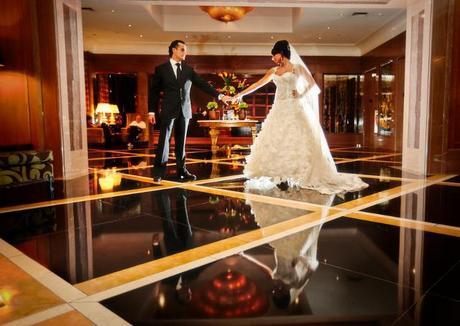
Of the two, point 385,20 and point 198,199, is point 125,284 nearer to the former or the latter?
point 198,199

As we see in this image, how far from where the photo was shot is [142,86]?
13.2 metres

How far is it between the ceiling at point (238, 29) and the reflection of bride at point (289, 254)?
6.27 m

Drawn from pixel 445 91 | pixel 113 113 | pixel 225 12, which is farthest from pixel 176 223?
pixel 113 113

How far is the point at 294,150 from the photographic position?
13.4ft

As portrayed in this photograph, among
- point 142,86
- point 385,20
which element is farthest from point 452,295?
point 142,86

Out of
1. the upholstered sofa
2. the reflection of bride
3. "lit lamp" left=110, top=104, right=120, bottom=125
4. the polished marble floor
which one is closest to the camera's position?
the polished marble floor

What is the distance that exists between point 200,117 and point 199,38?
3.52 metres

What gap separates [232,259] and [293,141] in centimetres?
232

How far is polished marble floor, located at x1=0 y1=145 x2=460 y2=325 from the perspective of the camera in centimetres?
146

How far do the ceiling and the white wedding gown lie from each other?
15.3ft

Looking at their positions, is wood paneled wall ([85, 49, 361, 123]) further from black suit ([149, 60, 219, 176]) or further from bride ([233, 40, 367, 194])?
bride ([233, 40, 367, 194])

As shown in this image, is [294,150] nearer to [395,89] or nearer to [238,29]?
[395,89]

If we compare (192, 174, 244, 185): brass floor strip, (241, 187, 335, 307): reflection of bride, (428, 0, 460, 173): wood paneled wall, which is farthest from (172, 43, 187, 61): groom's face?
(428, 0, 460, 173): wood paneled wall

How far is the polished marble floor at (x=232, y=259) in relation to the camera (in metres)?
1.46
